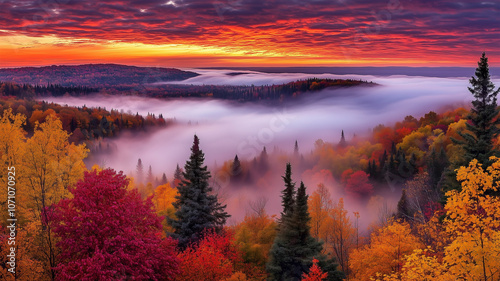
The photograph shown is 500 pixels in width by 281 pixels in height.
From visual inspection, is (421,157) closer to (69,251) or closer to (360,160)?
(360,160)

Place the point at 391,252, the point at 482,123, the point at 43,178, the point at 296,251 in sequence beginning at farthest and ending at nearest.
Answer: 1. the point at 482,123
2. the point at 391,252
3. the point at 296,251
4. the point at 43,178

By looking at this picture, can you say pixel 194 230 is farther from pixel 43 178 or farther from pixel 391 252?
pixel 391 252

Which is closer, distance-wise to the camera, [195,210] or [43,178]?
[43,178]

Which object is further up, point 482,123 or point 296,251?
point 482,123

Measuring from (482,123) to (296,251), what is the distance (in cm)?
1782

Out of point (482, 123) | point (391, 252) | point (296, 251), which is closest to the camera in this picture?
point (296, 251)

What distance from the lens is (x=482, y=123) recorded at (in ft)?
96.0

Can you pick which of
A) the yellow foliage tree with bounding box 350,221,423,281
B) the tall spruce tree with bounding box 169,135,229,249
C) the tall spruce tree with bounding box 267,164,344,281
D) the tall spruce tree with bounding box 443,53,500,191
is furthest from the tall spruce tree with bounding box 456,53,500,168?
the tall spruce tree with bounding box 169,135,229,249

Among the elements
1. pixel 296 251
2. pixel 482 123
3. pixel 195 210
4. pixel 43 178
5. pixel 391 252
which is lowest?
pixel 391 252

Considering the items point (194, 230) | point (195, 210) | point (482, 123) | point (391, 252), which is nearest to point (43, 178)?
point (195, 210)

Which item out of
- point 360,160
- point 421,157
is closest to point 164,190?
point 421,157

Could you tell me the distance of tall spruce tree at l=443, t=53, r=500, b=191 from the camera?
93.4 ft

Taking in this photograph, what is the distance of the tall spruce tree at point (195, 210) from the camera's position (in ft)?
96.0

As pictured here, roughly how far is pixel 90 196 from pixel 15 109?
189 metres
